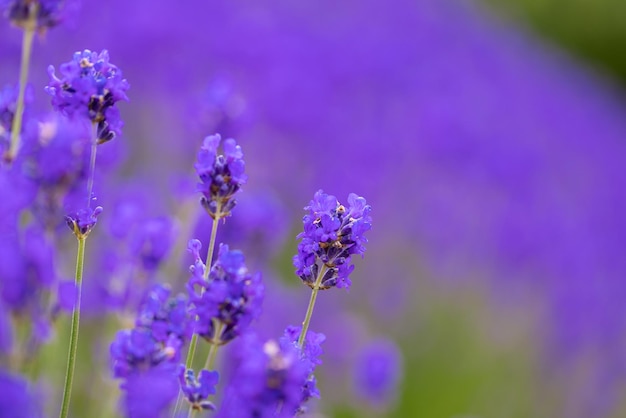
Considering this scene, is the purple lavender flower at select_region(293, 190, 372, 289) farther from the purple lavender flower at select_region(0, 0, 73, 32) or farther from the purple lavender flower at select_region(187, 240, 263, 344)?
the purple lavender flower at select_region(0, 0, 73, 32)

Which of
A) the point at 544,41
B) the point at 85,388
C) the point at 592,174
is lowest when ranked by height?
the point at 85,388

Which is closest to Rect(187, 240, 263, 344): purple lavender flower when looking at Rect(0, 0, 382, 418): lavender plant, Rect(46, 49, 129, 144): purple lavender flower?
Rect(0, 0, 382, 418): lavender plant

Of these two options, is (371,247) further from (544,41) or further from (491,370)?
(544,41)

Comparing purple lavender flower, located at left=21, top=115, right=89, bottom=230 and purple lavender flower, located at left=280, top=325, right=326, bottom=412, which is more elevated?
purple lavender flower, located at left=21, top=115, right=89, bottom=230

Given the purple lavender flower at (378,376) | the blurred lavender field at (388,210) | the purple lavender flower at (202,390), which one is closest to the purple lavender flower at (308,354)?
the purple lavender flower at (202,390)

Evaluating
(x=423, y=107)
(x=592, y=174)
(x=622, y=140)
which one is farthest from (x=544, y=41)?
(x=423, y=107)
